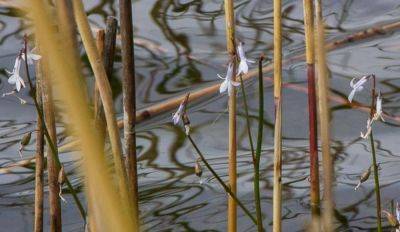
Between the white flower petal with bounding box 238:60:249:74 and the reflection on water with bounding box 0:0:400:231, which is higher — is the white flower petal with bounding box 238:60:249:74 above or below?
above

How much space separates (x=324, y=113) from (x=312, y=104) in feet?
0.11

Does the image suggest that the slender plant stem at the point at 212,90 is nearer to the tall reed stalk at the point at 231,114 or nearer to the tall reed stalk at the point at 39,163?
the tall reed stalk at the point at 39,163

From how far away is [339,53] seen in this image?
2467 millimetres

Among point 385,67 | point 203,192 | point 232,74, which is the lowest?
point 203,192

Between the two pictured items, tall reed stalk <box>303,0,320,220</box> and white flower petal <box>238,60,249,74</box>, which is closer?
white flower petal <box>238,60,249,74</box>

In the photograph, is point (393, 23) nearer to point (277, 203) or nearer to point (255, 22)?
point (255, 22)

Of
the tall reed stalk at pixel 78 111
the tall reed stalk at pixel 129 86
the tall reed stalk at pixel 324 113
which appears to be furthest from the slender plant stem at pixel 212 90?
the tall reed stalk at pixel 78 111

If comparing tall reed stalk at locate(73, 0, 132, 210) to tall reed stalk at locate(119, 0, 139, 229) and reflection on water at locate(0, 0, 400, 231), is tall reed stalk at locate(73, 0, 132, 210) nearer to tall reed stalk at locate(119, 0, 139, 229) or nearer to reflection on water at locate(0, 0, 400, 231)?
tall reed stalk at locate(119, 0, 139, 229)

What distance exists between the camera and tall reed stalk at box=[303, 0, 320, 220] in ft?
3.83

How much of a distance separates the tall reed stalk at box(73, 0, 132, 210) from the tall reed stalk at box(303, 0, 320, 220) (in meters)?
0.41

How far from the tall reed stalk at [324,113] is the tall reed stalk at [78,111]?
0.83 meters

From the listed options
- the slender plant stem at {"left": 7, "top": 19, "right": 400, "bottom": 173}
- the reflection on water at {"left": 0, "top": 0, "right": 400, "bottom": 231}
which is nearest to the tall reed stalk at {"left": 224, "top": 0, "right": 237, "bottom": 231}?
the reflection on water at {"left": 0, "top": 0, "right": 400, "bottom": 231}

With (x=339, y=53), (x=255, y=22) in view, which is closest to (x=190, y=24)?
(x=255, y=22)

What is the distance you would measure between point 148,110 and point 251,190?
0.50 metres
